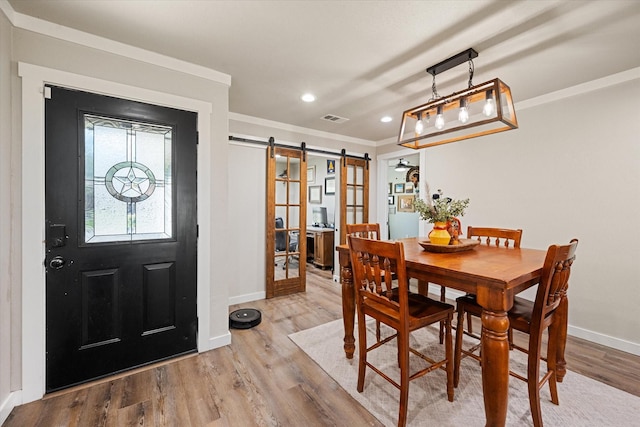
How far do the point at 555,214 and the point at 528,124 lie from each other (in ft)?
3.38

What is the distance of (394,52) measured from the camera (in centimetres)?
219

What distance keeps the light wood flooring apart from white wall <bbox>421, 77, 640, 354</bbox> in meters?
0.44

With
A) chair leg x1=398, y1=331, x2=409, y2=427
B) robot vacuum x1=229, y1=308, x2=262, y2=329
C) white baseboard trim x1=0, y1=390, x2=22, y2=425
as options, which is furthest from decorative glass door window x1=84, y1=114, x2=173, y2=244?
chair leg x1=398, y1=331, x2=409, y2=427

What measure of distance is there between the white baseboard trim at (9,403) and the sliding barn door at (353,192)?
3.77 m

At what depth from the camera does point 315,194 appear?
21.7ft

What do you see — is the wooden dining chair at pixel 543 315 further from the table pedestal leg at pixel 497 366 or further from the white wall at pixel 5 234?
the white wall at pixel 5 234

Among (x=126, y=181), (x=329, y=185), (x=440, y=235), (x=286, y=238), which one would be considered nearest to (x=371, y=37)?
(x=440, y=235)

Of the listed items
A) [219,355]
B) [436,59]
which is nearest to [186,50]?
[436,59]

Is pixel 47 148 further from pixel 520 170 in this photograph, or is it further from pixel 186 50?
pixel 520 170

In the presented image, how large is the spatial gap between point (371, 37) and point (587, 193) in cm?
258

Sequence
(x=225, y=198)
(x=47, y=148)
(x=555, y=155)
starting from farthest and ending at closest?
(x=555, y=155) → (x=225, y=198) → (x=47, y=148)

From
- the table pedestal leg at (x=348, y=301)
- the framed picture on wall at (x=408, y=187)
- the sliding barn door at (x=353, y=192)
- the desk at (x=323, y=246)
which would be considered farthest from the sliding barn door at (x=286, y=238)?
the framed picture on wall at (x=408, y=187)

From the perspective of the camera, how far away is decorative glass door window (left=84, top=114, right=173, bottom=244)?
201cm

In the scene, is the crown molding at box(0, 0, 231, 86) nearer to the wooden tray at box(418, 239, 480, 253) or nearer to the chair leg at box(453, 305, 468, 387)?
the wooden tray at box(418, 239, 480, 253)
